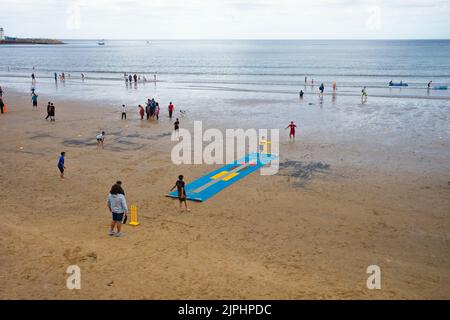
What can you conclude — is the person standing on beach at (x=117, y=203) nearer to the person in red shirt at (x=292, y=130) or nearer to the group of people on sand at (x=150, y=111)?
the person in red shirt at (x=292, y=130)

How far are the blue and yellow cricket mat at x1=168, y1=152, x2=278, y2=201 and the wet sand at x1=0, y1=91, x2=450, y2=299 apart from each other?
1.54 feet

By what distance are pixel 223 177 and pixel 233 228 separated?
4.49 metres

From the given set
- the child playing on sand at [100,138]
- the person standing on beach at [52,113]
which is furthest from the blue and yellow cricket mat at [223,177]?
the person standing on beach at [52,113]

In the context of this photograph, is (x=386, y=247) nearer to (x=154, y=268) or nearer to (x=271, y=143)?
(x=154, y=268)

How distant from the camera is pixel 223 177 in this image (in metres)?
15.7

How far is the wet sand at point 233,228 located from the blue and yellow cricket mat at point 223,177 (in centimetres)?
47

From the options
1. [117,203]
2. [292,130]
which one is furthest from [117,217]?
[292,130]

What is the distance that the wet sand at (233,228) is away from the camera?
27.6 ft

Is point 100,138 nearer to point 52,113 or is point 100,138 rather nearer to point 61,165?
point 61,165

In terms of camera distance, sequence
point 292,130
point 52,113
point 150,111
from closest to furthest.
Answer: point 292,130
point 52,113
point 150,111

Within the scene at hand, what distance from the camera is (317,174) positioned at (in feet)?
53.5

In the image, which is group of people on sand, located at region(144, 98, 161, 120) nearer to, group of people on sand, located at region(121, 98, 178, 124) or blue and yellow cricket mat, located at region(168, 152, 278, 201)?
group of people on sand, located at region(121, 98, 178, 124)
